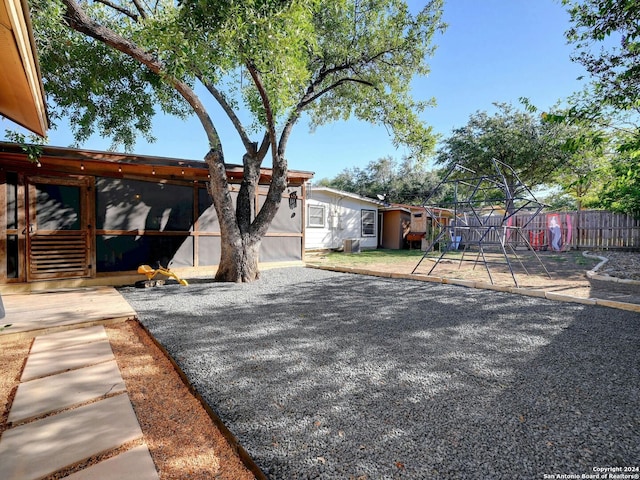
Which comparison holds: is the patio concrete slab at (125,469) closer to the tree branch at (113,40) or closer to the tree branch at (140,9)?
the tree branch at (113,40)

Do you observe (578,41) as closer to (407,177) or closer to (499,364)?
(499,364)

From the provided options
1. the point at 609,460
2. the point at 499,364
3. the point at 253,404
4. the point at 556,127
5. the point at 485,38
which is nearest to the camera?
the point at 609,460

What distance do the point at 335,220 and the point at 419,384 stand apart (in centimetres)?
1233

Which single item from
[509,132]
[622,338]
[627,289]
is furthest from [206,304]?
[509,132]

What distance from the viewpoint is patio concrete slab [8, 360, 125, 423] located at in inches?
69.9

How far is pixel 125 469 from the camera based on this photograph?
1.30 metres

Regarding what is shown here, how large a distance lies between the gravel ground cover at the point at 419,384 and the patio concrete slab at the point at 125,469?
1.26 feet

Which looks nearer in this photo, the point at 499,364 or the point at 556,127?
the point at 499,364

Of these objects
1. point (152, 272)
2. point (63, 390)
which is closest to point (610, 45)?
point (63, 390)

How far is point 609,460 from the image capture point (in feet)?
4.19

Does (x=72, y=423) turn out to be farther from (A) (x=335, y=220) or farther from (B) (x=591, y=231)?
(B) (x=591, y=231)

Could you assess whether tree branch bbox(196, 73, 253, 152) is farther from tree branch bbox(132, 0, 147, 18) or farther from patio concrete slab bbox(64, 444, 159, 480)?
patio concrete slab bbox(64, 444, 159, 480)

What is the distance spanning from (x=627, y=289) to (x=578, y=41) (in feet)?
14.5

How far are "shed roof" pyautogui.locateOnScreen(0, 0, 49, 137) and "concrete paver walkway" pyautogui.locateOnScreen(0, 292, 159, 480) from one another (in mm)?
2341
